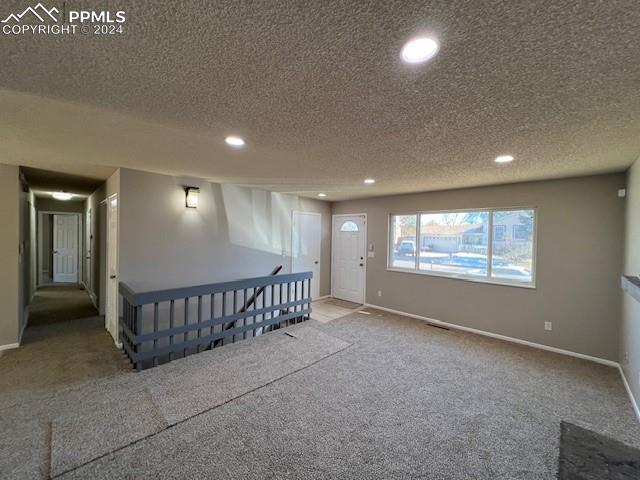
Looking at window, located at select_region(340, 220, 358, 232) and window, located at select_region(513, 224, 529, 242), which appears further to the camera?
window, located at select_region(340, 220, 358, 232)

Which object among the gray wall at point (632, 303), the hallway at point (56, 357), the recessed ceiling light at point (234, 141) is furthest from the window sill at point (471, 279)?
the hallway at point (56, 357)

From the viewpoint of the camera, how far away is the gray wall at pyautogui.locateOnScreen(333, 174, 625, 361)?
11.1 ft

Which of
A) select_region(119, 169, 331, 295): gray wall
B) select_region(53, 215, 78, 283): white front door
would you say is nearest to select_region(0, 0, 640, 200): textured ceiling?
select_region(119, 169, 331, 295): gray wall

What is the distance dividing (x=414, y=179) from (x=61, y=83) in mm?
3734

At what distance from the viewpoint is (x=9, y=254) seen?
3461 mm

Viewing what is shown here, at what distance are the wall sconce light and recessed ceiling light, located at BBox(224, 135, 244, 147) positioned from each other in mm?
2003

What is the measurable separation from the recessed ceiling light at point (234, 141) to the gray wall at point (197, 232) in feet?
6.83

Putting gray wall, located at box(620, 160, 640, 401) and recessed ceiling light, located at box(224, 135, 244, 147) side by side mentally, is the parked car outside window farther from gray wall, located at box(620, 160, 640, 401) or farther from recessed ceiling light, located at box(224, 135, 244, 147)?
recessed ceiling light, located at box(224, 135, 244, 147)

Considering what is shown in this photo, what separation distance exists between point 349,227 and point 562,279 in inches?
155

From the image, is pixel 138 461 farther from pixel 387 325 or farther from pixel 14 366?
pixel 387 325

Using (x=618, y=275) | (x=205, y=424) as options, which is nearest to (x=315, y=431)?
(x=205, y=424)

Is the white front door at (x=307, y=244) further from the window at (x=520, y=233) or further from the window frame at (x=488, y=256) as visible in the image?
the window at (x=520, y=233)

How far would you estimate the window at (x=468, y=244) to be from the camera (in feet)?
13.4

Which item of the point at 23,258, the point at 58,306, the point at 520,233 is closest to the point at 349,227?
the point at 520,233
